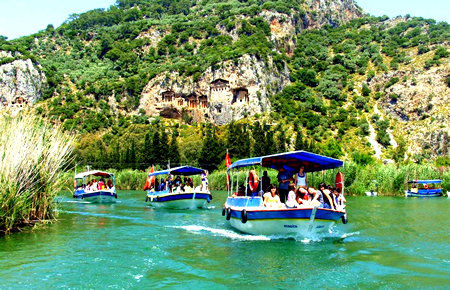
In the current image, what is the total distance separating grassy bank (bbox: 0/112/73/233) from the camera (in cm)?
1833

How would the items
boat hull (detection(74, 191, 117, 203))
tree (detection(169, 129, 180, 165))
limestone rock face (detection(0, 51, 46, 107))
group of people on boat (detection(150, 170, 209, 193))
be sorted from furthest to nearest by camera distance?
limestone rock face (detection(0, 51, 46, 107)) < tree (detection(169, 129, 180, 165)) < boat hull (detection(74, 191, 117, 203)) < group of people on boat (detection(150, 170, 209, 193))

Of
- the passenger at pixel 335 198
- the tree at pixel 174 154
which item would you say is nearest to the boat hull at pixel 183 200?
the passenger at pixel 335 198

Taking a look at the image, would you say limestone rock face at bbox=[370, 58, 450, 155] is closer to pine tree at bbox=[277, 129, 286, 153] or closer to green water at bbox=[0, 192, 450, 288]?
pine tree at bbox=[277, 129, 286, 153]

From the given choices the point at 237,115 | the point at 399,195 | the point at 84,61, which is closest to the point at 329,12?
the point at 237,115

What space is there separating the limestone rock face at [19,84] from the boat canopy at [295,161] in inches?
4801

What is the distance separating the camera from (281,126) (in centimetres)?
11169

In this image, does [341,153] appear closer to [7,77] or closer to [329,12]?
[7,77]

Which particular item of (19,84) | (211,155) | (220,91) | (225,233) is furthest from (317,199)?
(19,84)

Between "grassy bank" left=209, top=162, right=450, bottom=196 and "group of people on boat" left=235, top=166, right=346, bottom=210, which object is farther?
"grassy bank" left=209, top=162, right=450, bottom=196

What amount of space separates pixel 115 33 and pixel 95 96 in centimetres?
6257

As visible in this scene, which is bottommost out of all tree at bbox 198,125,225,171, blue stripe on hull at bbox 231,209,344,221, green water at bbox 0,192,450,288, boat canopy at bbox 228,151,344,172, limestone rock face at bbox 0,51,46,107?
green water at bbox 0,192,450,288

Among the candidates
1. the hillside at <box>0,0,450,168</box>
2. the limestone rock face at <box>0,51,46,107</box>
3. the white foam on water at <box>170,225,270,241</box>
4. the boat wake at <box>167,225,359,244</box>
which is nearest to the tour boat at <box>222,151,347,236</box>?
the boat wake at <box>167,225,359,244</box>

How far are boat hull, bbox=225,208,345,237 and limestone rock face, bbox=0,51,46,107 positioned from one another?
12510cm

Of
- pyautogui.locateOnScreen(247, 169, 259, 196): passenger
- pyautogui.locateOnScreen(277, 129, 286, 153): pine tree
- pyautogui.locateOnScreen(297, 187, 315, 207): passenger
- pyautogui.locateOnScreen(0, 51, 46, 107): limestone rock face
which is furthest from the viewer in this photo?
pyautogui.locateOnScreen(0, 51, 46, 107): limestone rock face
